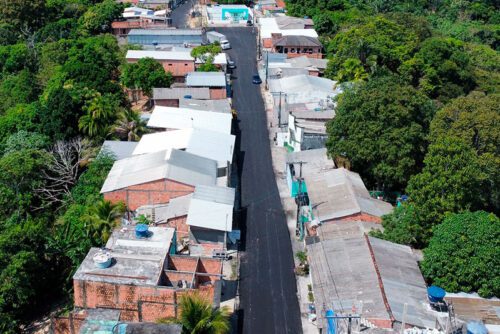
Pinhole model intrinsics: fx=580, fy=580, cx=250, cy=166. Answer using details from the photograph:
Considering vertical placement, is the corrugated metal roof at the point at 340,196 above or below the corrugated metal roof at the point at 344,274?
above

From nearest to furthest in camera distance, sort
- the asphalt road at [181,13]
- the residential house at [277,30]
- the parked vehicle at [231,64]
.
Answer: the parked vehicle at [231,64] < the residential house at [277,30] < the asphalt road at [181,13]

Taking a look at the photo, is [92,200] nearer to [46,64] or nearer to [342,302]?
[342,302]

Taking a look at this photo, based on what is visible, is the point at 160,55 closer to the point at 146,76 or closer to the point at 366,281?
the point at 146,76

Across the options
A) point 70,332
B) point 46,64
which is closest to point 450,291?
point 70,332

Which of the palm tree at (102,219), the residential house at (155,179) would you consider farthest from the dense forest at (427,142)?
the palm tree at (102,219)

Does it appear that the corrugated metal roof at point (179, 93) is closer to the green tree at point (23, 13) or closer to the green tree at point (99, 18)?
the green tree at point (99, 18)

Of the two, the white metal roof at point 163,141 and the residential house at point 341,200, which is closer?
the residential house at point 341,200
